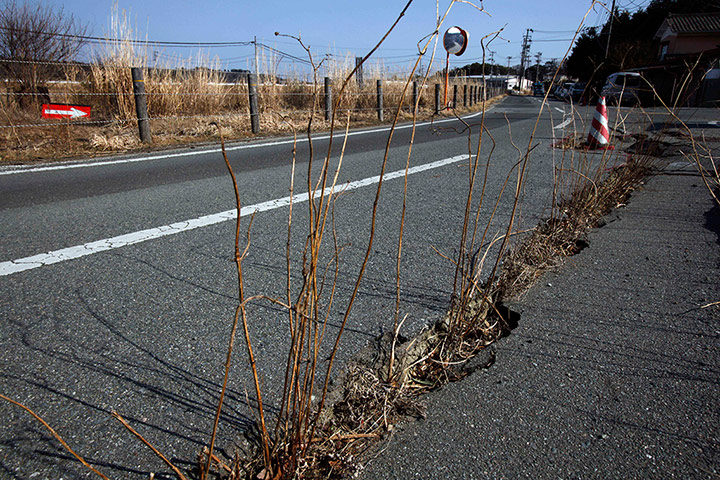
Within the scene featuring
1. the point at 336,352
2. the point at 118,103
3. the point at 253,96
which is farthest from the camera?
the point at 253,96

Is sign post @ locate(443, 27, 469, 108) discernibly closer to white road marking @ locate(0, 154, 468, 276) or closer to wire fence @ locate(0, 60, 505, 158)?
white road marking @ locate(0, 154, 468, 276)

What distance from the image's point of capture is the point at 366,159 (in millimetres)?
5816

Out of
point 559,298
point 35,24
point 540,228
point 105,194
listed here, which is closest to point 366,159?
point 105,194

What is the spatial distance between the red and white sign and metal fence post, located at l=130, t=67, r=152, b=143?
0.83m

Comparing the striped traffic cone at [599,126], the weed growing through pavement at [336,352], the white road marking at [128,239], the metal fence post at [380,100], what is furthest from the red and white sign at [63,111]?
the metal fence post at [380,100]

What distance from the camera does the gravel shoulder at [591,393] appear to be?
1.18 m

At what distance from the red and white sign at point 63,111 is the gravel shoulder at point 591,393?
295 inches

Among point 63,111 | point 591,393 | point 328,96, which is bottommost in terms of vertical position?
point 591,393

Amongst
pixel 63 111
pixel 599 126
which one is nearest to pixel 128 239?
pixel 599 126

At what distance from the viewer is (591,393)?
1424 millimetres

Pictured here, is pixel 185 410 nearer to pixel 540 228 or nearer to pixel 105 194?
pixel 540 228

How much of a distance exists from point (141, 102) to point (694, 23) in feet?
130

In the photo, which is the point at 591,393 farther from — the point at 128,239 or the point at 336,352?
the point at 128,239

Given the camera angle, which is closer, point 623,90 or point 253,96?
point 623,90
